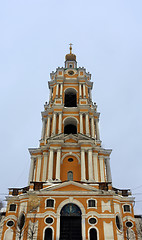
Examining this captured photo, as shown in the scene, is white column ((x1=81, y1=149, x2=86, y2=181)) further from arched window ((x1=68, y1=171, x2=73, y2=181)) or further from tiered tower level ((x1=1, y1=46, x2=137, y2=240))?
arched window ((x1=68, y1=171, x2=73, y2=181))

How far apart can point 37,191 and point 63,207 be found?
3401 mm

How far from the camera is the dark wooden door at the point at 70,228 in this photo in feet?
80.5

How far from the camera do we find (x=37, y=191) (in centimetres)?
2638

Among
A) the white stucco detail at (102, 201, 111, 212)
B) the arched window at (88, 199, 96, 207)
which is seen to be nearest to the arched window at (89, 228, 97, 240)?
the white stucco detail at (102, 201, 111, 212)

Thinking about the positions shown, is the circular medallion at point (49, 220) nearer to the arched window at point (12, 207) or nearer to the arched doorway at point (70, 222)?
the arched doorway at point (70, 222)

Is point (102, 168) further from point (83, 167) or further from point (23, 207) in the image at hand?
point (23, 207)

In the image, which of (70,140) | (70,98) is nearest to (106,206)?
(70,140)

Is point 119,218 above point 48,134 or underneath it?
underneath

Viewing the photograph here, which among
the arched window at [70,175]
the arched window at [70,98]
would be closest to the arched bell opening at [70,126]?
the arched window at [70,98]

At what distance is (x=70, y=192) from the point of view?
26266mm

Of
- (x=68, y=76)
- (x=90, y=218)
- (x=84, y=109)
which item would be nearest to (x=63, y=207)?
(x=90, y=218)

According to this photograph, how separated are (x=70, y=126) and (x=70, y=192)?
1559cm

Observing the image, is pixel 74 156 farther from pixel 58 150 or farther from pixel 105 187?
pixel 105 187

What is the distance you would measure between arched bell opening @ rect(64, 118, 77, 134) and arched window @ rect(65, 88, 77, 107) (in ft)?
12.7
